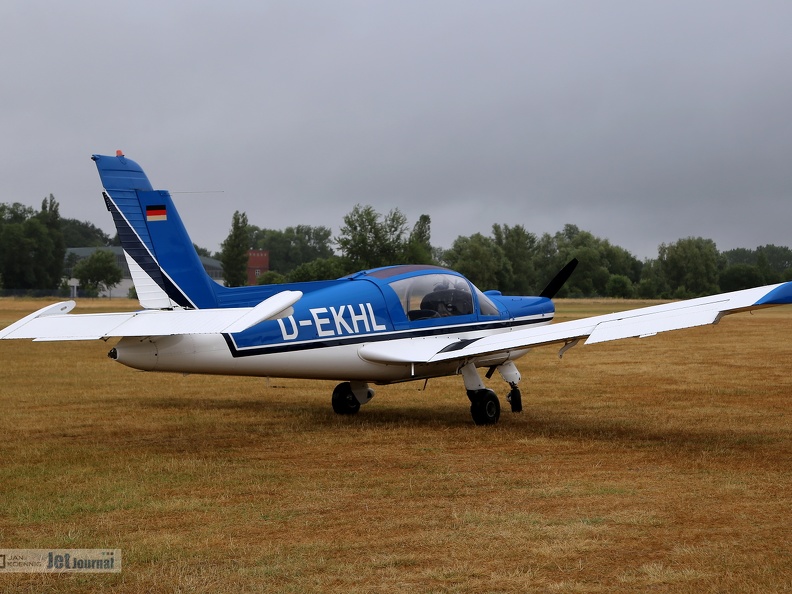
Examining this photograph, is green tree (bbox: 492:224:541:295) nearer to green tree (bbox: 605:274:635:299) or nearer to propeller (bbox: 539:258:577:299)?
green tree (bbox: 605:274:635:299)

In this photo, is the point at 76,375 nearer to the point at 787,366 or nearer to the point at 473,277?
the point at 787,366

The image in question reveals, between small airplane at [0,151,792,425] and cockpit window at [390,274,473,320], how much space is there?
0.02 m

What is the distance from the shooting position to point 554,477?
842 cm

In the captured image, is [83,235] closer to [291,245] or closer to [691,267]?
[291,245]

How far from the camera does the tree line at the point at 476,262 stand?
60.4 metres

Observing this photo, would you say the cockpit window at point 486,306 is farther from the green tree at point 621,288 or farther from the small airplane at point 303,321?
the green tree at point 621,288

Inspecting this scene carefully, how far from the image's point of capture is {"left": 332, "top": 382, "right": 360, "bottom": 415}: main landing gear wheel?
13.2 metres

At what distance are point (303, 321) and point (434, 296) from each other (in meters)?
2.21

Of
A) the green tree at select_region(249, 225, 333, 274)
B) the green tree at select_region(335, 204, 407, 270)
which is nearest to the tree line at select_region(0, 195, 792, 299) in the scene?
the green tree at select_region(335, 204, 407, 270)

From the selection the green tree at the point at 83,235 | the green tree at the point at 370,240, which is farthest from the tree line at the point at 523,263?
the green tree at the point at 83,235

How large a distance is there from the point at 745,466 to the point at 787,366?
12.3 m

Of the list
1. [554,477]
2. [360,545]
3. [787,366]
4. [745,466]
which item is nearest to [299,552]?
[360,545]

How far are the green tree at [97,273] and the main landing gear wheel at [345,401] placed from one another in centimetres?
9119

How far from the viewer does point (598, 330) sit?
35.7ft
